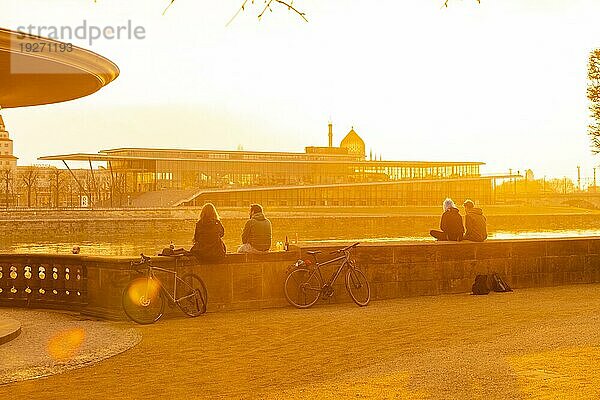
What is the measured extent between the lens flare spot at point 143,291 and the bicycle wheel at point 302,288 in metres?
2.04

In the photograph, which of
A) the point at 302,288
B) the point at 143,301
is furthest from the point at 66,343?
the point at 302,288

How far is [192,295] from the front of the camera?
10781 millimetres

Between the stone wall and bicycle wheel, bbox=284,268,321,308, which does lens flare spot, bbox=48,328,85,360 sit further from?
bicycle wheel, bbox=284,268,321,308

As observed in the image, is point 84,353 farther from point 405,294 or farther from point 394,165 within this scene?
point 394,165

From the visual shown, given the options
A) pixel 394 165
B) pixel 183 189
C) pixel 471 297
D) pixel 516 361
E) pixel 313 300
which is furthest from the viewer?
pixel 394 165

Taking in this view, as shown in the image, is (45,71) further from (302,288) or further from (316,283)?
(316,283)

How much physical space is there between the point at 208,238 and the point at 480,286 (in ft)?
15.3

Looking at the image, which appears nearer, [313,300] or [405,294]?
A: [313,300]

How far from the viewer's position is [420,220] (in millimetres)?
80188

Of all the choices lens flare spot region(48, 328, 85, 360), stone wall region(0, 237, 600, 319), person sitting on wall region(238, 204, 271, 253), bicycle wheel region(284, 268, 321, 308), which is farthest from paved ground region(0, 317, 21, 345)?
bicycle wheel region(284, 268, 321, 308)

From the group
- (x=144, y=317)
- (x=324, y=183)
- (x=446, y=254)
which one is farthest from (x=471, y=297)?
(x=324, y=183)

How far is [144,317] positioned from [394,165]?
110219mm

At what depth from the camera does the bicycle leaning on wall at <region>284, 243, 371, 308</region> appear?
38.4ft

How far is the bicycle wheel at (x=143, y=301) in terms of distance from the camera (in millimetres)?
10164
